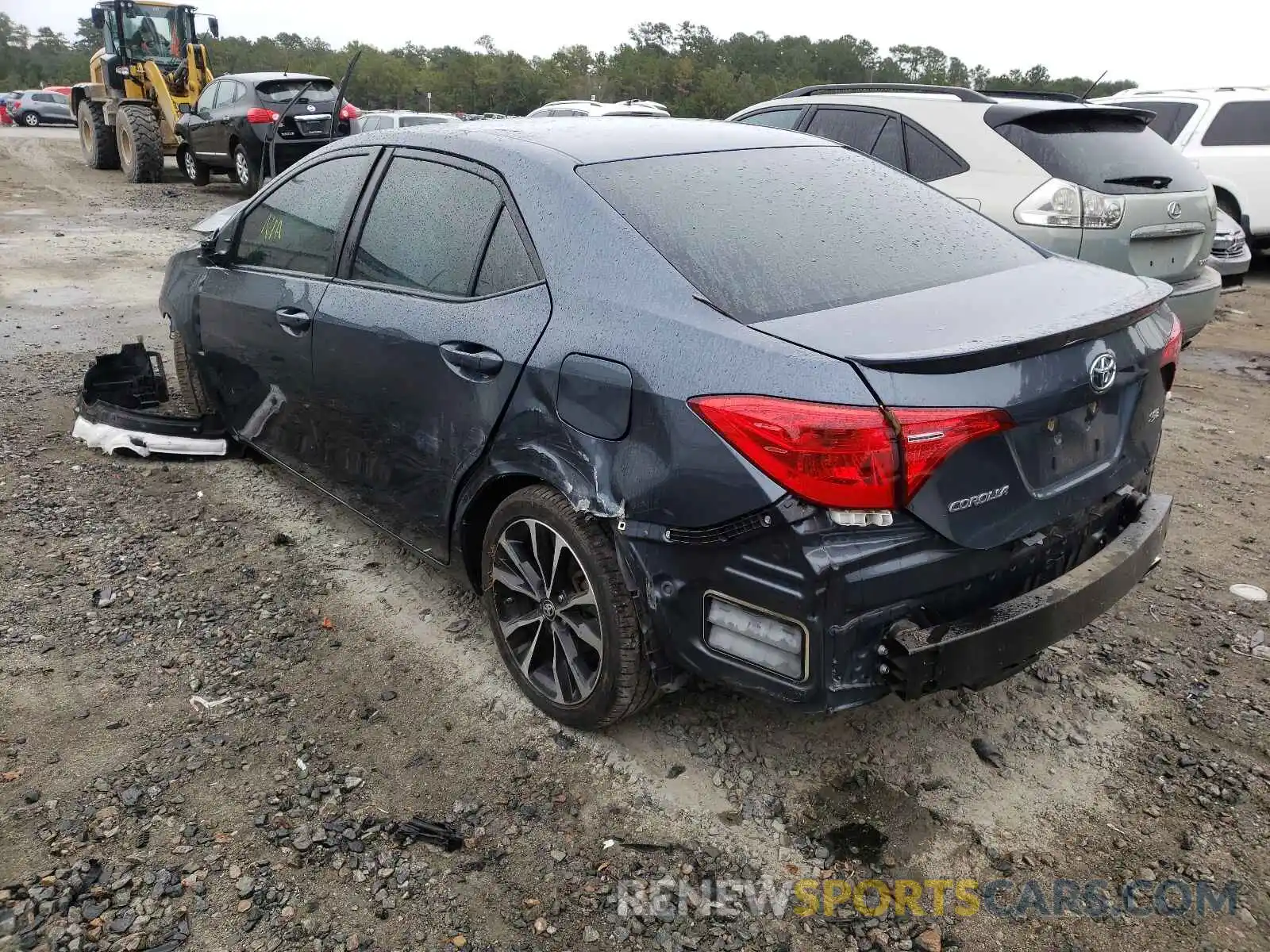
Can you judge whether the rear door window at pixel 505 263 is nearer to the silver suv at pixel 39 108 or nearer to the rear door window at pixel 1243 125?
the rear door window at pixel 1243 125

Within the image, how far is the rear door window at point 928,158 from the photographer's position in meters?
5.58

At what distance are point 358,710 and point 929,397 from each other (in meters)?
1.96

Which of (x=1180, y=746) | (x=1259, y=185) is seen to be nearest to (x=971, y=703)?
(x=1180, y=746)

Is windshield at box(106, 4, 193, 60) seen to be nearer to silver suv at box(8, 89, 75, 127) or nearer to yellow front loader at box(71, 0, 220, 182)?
yellow front loader at box(71, 0, 220, 182)

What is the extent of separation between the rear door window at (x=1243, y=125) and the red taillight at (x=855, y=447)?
33.2 feet

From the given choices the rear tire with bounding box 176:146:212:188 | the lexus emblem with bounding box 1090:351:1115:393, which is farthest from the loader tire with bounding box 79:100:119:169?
the lexus emblem with bounding box 1090:351:1115:393

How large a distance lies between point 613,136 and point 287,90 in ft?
43.5

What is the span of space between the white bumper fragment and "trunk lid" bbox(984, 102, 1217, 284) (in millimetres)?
4589

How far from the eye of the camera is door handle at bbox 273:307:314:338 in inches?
140

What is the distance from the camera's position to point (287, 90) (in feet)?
47.4

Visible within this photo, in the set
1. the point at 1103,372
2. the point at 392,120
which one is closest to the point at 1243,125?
the point at 1103,372

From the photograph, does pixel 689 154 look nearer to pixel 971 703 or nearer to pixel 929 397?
pixel 929 397

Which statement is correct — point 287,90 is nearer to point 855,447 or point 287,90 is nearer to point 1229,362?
point 1229,362

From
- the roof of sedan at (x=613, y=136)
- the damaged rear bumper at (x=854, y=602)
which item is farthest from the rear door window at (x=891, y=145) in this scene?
the damaged rear bumper at (x=854, y=602)
